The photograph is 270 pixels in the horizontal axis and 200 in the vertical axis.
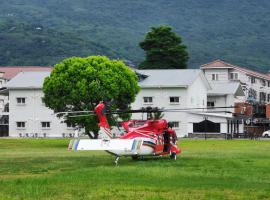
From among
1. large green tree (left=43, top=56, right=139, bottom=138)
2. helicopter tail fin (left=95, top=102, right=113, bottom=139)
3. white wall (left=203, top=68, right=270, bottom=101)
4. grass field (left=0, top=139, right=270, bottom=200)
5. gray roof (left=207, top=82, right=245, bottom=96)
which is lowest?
grass field (left=0, top=139, right=270, bottom=200)

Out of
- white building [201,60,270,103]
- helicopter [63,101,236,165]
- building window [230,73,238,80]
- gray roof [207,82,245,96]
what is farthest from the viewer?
building window [230,73,238,80]

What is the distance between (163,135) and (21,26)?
157 m

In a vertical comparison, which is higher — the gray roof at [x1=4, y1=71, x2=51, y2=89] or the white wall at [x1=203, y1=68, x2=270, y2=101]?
the white wall at [x1=203, y1=68, x2=270, y2=101]

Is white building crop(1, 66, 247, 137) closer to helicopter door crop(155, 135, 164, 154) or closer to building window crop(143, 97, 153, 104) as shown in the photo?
building window crop(143, 97, 153, 104)

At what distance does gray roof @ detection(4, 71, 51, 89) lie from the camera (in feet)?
272

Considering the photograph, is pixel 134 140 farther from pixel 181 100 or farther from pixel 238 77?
pixel 238 77

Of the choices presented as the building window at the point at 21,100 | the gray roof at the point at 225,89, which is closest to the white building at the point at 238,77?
the gray roof at the point at 225,89

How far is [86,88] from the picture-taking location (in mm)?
56500

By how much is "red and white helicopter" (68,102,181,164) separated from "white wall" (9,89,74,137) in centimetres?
5090

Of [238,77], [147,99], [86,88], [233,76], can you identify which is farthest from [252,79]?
[86,88]

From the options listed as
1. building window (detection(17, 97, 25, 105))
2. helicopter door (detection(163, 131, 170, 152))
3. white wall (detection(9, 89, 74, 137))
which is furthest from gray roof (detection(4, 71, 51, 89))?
helicopter door (detection(163, 131, 170, 152))

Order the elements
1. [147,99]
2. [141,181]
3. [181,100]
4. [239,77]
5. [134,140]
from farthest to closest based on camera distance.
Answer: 1. [239,77]
2. [147,99]
3. [181,100]
4. [134,140]
5. [141,181]

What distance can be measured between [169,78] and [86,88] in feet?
88.4

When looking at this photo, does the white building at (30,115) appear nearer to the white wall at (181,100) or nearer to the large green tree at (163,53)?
the white wall at (181,100)
